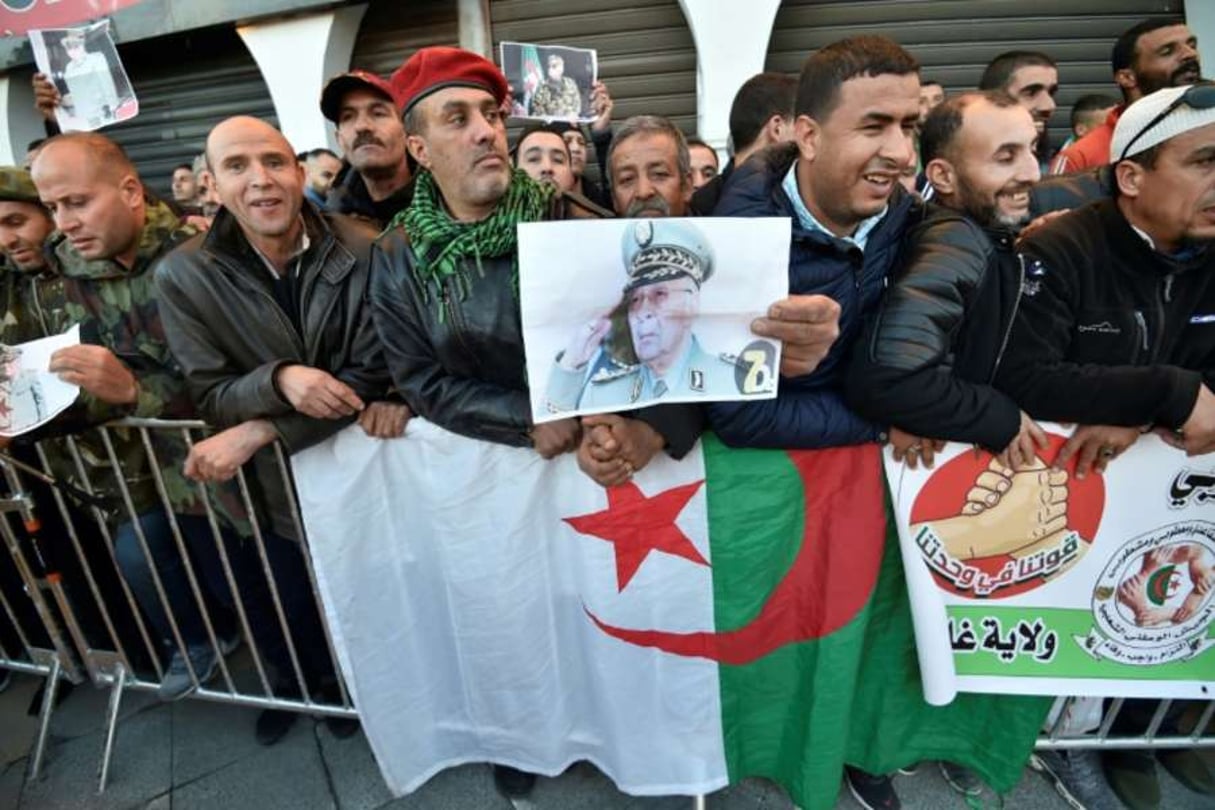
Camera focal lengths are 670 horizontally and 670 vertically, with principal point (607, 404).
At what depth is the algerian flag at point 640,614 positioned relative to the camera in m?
1.84

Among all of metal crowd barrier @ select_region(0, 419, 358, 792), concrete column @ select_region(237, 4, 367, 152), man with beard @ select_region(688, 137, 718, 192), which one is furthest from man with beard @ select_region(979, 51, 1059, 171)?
concrete column @ select_region(237, 4, 367, 152)

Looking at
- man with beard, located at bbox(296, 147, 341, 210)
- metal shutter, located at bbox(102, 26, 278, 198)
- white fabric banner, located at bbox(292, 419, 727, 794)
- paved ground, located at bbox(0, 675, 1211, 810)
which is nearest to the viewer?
white fabric banner, located at bbox(292, 419, 727, 794)

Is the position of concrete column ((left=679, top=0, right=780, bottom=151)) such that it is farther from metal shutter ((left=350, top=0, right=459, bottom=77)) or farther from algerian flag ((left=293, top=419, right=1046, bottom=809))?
algerian flag ((left=293, top=419, right=1046, bottom=809))

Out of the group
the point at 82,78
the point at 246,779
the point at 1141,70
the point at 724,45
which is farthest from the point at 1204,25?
the point at 82,78

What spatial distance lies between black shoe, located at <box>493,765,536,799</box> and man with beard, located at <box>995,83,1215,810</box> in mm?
1965

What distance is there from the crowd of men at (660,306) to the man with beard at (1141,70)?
193cm

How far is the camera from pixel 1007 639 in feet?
6.11

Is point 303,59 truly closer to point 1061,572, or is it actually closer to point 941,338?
point 941,338

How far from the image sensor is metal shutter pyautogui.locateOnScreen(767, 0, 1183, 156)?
5711 millimetres

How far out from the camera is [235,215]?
7.00ft

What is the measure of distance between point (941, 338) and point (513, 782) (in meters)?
1.98

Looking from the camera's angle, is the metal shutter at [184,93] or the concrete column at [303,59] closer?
the concrete column at [303,59]

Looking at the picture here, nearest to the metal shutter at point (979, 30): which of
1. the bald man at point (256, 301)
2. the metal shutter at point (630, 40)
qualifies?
the metal shutter at point (630, 40)

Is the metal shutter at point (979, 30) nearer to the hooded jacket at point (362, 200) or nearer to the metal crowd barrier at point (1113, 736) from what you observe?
the hooded jacket at point (362, 200)
